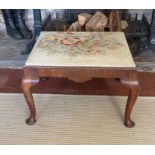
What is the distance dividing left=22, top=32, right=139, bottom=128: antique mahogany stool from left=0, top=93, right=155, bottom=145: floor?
0.11 metres

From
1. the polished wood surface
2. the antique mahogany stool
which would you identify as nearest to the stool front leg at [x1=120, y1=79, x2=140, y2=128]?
the antique mahogany stool

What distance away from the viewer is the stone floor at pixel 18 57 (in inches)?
73.0

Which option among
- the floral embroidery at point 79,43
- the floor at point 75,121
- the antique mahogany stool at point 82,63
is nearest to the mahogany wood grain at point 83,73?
the antique mahogany stool at point 82,63

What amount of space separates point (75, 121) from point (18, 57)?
81 cm

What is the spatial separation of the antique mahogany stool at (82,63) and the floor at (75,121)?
0.11 meters

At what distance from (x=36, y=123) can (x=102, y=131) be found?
14.4 inches

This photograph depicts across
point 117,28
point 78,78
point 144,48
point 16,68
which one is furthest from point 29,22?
point 78,78

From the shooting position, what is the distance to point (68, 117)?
1.40 m

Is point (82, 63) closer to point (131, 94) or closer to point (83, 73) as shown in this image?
point (83, 73)

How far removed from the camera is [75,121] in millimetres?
1374

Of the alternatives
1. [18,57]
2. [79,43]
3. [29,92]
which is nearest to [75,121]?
[29,92]

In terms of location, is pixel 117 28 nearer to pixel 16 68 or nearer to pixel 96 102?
pixel 96 102

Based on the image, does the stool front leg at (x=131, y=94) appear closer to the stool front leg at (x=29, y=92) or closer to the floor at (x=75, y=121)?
the floor at (x=75, y=121)
